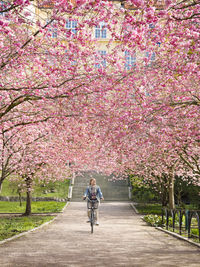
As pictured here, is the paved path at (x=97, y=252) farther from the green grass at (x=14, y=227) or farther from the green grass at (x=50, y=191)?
the green grass at (x=50, y=191)

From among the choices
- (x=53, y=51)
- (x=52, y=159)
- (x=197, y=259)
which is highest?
(x=53, y=51)

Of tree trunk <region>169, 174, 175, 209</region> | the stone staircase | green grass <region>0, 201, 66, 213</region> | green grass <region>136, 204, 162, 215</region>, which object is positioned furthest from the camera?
the stone staircase

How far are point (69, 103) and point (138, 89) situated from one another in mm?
2641

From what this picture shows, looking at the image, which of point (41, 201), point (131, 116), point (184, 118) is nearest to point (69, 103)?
point (131, 116)

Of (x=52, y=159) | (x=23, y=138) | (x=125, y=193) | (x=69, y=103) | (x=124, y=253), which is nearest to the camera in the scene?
(x=124, y=253)

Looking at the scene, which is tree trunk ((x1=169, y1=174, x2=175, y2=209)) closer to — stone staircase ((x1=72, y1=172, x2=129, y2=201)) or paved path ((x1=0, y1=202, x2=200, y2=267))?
paved path ((x1=0, y1=202, x2=200, y2=267))

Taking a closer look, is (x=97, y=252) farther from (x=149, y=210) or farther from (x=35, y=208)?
(x=35, y=208)

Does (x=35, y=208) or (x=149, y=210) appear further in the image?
(x=35, y=208)

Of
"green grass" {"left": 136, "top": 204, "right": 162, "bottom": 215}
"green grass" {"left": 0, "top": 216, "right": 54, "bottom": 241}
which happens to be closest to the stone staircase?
"green grass" {"left": 136, "top": 204, "right": 162, "bottom": 215}

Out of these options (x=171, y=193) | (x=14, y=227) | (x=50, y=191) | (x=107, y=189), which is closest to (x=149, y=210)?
(x=171, y=193)

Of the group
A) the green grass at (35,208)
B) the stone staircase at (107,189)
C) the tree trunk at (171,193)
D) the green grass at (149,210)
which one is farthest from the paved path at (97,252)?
the stone staircase at (107,189)

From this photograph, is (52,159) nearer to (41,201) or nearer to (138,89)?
(138,89)

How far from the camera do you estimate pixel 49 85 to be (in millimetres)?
10398

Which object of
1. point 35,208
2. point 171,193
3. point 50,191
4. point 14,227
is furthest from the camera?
point 50,191
